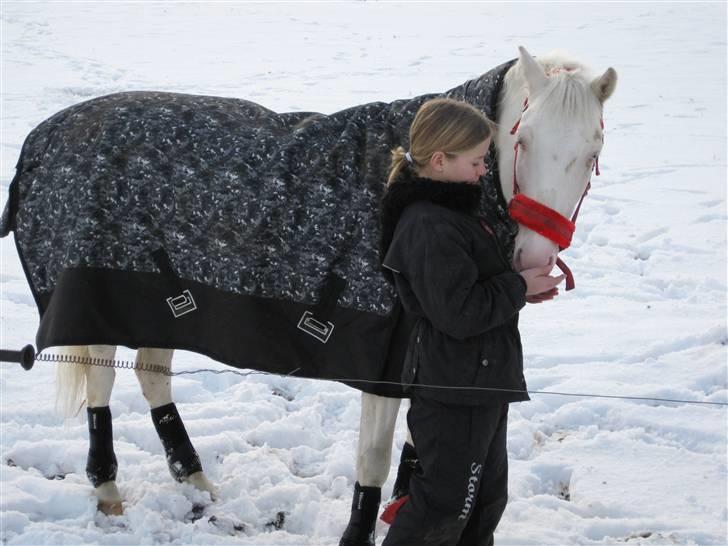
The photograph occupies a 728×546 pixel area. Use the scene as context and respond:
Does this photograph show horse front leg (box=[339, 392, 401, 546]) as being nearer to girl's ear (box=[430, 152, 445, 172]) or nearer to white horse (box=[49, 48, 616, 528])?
white horse (box=[49, 48, 616, 528])

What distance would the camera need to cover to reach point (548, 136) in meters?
2.29

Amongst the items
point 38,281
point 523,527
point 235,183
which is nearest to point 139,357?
point 38,281

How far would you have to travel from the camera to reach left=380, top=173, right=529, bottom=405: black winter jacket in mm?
2035

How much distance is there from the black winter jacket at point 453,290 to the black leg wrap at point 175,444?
141 centimetres

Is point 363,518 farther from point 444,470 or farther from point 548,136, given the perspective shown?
point 548,136

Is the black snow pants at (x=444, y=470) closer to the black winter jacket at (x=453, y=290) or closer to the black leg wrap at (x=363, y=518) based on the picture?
the black winter jacket at (x=453, y=290)

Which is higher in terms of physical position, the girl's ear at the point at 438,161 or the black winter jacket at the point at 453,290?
the girl's ear at the point at 438,161

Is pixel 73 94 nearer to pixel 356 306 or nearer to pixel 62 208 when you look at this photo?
pixel 62 208

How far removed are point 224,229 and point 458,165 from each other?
3.40 ft

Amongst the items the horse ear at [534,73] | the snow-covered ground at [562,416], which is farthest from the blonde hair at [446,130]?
the snow-covered ground at [562,416]

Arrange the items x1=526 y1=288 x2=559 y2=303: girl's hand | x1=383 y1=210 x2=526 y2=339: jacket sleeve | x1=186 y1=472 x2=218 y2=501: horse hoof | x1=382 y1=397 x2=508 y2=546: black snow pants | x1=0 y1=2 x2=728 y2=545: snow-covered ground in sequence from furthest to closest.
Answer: x1=186 y1=472 x2=218 y2=501: horse hoof < x1=0 y1=2 x2=728 y2=545: snow-covered ground < x1=526 y1=288 x2=559 y2=303: girl's hand < x1=382 y1=397 x2=508 y2=546: black snow pants < x1=383 y1=210 x2=526 y2=339: jacket sleeve

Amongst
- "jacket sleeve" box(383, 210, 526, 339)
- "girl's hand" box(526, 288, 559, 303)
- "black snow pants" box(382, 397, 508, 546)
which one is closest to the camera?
"jacket sleeve" box(383, 210, 526, 339)

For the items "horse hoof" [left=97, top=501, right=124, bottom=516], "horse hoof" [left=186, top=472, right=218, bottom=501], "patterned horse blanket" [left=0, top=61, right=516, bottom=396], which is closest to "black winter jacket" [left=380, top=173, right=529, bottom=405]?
"patterned horse blanket" [left=0, top=61, right=516, bottom=396]

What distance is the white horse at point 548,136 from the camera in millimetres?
2270
